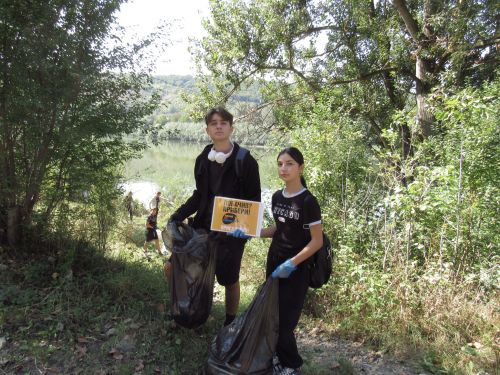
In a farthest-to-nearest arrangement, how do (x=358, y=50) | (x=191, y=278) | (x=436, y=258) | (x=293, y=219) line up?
(x=358, y=50) → (x=436, y=258) → (x=191, y=278) → (x=293, y=219)

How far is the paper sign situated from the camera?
8.61 feet

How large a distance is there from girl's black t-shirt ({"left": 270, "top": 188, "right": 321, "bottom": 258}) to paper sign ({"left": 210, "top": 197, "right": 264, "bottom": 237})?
6.3 inches

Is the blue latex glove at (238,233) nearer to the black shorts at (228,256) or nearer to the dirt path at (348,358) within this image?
the black shorts at (228,256)

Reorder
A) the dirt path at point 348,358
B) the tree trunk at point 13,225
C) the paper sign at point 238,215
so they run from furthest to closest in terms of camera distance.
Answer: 1. the tree trunk at point 13,225
2. the dirt path at point 348,358
3. the paper sign at point 238,215

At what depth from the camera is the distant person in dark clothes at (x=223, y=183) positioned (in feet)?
8.85

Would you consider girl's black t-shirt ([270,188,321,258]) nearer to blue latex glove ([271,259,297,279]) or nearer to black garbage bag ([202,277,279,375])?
blue latex glove ([271,259,297,279])

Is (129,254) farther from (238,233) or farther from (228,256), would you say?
(238,233)

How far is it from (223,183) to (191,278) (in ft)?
2.74

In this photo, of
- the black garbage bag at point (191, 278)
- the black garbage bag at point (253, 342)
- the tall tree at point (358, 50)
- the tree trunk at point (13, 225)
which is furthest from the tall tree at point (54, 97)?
the tall tree at point (358, 50)

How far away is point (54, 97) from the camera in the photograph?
11.1 feet

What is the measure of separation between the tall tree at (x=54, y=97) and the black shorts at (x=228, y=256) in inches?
78.5

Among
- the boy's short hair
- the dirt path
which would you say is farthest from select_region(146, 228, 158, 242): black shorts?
the boy's short hair

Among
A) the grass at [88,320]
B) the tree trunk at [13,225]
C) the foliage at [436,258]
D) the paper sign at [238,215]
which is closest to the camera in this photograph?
the paper sign at [238,215]

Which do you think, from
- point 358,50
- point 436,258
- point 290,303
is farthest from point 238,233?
point 358,50
